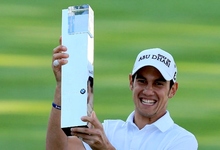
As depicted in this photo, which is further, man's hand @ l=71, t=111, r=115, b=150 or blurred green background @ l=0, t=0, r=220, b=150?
blurred green background @ l=0, t=0, r=220, b=150

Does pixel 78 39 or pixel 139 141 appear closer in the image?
pixel 78 39

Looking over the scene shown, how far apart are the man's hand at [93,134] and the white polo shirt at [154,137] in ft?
0.69

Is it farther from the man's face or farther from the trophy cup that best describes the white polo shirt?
the trophy cup

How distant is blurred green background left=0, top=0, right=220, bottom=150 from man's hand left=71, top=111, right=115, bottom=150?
1.03 meters

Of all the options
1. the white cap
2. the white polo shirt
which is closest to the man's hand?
the white polo shirt

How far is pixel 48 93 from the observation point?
3.60 meters

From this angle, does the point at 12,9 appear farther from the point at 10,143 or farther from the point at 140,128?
the point at 140,128

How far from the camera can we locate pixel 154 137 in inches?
107

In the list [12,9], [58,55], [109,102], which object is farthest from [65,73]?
[12,9]

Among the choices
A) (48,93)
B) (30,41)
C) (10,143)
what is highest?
(30,41)

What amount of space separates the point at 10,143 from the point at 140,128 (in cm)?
94

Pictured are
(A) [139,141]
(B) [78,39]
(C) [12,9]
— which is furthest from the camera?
(C) [12,9]

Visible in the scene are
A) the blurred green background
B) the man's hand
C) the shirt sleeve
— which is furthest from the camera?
the blurred green background

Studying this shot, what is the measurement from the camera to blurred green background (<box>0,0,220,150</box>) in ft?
11.6
